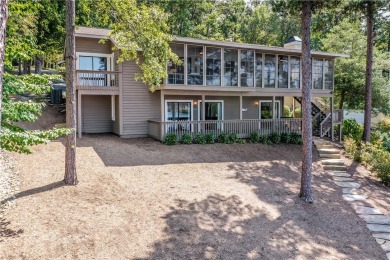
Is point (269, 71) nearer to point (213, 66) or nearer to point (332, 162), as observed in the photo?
point (213, 66)

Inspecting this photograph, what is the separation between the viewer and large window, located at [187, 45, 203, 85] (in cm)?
1556

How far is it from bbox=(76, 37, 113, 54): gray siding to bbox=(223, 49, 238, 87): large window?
668 cm

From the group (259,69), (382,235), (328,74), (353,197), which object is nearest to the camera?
(382,235)

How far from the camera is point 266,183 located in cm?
1055

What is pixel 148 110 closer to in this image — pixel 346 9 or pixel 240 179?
pixel 240 179

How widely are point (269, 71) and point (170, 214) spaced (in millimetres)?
13542

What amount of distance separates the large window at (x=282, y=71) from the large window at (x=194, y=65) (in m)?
5.78

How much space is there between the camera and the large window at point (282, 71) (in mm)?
18625

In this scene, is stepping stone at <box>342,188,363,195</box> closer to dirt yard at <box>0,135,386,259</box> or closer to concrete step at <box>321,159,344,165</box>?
dirt yard at <box>0,135,386,259</box>

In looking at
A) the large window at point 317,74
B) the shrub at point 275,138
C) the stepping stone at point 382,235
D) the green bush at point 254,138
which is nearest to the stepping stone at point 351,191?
the stepping stone at point 382,235

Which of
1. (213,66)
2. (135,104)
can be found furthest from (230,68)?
(135,104)

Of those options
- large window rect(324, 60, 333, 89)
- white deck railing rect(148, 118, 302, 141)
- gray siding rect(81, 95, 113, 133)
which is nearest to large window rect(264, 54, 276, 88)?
white deck railing rect(148, 118, 302, 141)

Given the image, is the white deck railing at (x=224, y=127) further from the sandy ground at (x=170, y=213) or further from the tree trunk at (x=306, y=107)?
the tree trunk at (x=306, y=107)

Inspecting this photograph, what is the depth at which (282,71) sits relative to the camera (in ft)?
61.4
